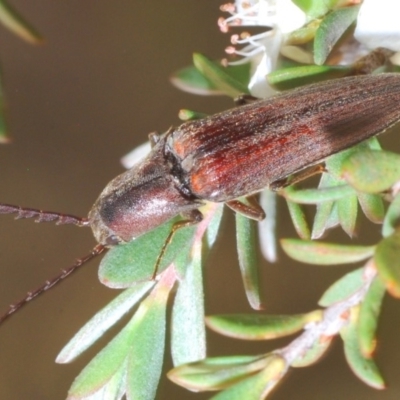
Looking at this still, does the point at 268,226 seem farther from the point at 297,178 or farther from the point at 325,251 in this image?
the point at 325,251

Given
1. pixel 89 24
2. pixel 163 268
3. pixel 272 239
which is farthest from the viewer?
pixel 89 24

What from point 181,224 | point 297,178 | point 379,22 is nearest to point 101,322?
point 181,224

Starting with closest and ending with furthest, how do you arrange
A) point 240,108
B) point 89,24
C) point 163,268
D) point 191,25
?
1. point 163,268
2. point 240,108
3. point 191,25
4. point 89,24

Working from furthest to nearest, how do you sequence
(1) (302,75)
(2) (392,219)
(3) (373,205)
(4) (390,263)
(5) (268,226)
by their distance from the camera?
(5) (268,226)
(1) (302,75)
(3) (373,205)
(2) (392,219)
(4) (390,263)

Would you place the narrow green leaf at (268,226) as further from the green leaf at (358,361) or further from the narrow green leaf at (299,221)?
the green leaf at (358,361)

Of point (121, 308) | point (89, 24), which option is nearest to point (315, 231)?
point (121, 308)

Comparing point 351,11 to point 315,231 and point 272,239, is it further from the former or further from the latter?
point 272,239
